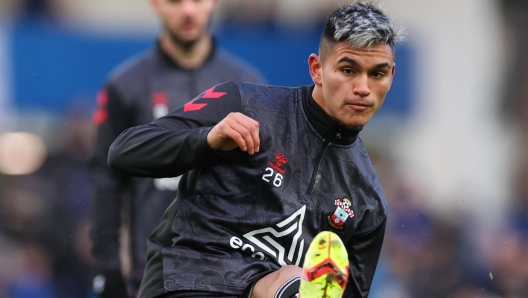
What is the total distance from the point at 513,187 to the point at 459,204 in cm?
59

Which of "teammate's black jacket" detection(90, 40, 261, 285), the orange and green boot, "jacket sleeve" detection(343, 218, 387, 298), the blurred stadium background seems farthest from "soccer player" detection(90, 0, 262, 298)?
the orange and green boot

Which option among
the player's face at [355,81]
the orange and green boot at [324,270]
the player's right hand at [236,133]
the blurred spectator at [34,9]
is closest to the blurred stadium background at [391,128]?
the blurred spectator at [34,9]

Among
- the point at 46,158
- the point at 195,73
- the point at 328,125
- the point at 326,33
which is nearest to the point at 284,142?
the point at 328,125

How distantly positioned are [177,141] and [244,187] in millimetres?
356

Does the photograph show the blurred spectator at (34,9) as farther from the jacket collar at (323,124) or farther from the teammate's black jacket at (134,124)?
the jacket collar at (323,124)

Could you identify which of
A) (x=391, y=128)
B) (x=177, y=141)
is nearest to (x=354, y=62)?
(x=177, y=141)

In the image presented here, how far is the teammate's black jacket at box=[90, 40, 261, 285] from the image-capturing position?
6.51m

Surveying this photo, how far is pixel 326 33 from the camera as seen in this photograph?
449 centimetres

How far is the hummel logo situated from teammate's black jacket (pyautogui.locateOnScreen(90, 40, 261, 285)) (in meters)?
2.16

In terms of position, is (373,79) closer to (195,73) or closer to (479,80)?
(195,73)

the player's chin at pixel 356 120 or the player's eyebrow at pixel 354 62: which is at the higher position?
the player's eyebrow at pixel 354 62

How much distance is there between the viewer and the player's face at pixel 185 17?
655 cm

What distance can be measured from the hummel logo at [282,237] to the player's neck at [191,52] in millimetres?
2511

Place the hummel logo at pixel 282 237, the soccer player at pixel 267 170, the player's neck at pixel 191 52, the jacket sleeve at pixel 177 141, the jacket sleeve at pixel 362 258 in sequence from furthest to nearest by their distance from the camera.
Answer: the player's neck at pixel 191 52, the jacket sleeve at pixel 362 258, the hummel logo at pixel 282 237, the soccer player at pixel 267 170, the jacket sleeve at pixel 177 141
